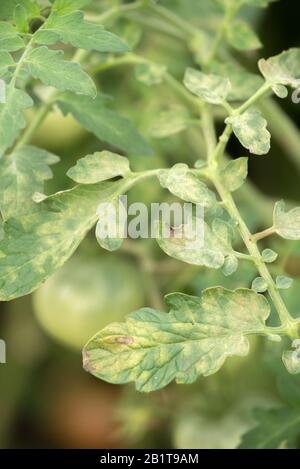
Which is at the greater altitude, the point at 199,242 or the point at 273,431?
the point at 199,242

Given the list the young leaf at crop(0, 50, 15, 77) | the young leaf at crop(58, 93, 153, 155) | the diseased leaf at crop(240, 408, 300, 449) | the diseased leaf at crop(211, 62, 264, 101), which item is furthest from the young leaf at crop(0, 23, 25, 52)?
the diseased leaf at crop(240, 408, 300, 449)

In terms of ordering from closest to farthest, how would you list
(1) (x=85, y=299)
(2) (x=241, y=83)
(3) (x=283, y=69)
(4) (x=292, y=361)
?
(4) (x=292, y=361) < (3) (x=283, y=69) < (2) (x=241, y=83) < (1) (x=85, y=299)

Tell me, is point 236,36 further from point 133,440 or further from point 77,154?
point 133,440

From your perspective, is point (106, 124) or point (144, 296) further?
point (144, 296)

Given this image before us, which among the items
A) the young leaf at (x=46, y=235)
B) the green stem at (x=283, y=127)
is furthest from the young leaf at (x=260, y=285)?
the green stem at (x=283, y=127)

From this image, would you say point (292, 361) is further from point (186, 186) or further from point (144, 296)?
point (144, 296)

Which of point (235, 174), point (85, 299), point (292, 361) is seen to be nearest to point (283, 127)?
point (85, 299)
